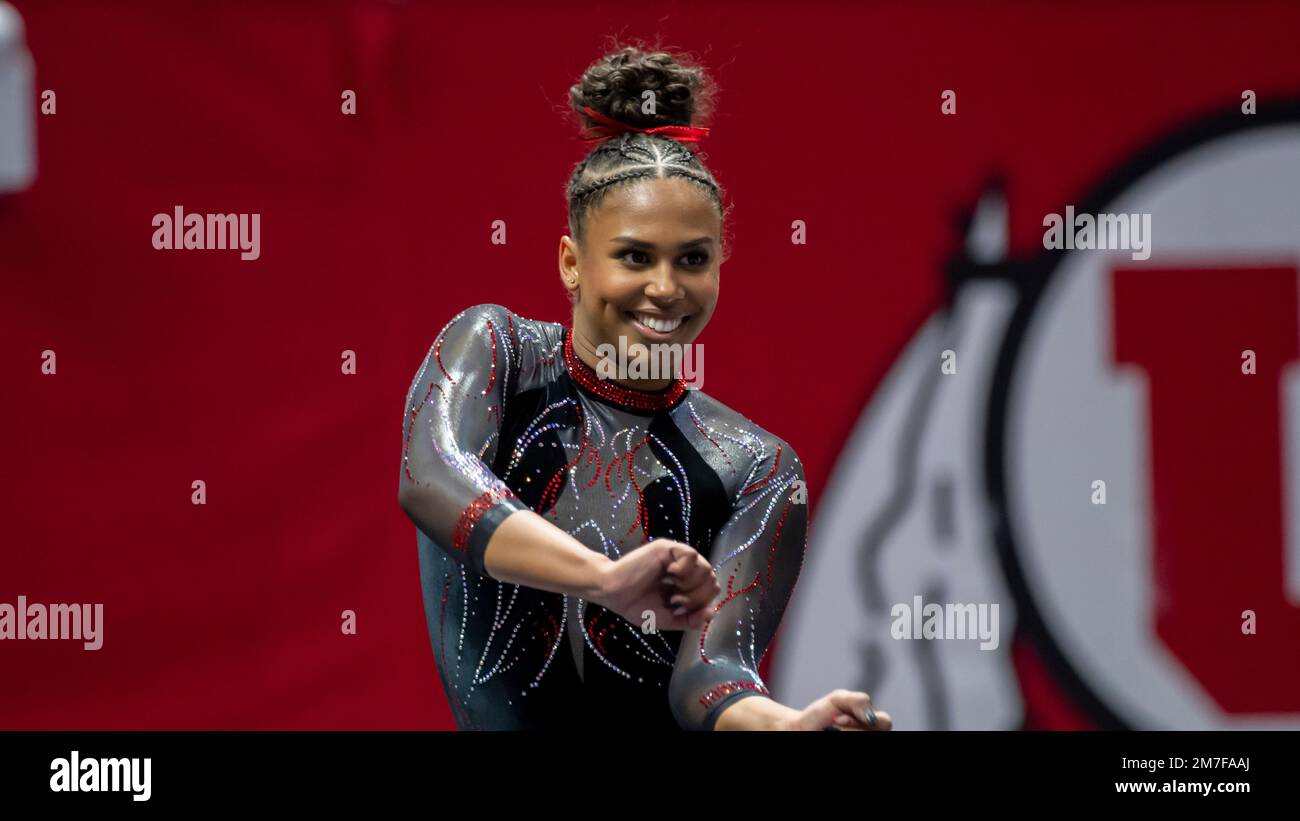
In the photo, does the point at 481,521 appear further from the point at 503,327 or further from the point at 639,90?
the point at 639,90

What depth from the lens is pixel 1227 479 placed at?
3301mm

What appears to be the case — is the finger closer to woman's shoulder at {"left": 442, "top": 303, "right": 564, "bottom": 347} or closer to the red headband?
woman's shoulder at {"left": 442, "top": 303, "right": 564, "bottom": 347}

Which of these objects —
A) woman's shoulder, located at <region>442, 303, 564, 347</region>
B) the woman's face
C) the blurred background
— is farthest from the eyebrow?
the blurred background

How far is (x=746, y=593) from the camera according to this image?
1.84 metres

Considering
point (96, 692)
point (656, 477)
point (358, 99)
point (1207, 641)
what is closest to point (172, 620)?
point (96, 692)

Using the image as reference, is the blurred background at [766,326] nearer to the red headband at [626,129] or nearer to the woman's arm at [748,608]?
the red headband at [626,129]

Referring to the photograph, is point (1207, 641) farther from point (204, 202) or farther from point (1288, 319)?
point (204, 202)

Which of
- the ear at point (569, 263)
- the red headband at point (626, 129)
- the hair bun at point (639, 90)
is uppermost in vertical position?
the hair bun at point (639, 90)

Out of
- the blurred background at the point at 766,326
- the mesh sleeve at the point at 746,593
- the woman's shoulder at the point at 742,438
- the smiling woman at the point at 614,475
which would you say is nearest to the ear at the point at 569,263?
the smiling woman at the point at 614,475

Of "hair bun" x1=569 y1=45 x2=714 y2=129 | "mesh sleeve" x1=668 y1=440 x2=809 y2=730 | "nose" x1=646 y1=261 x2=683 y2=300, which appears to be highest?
"hair bun" x1=569 y1=45 x2=714 y2=129

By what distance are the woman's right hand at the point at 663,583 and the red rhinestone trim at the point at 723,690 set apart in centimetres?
28

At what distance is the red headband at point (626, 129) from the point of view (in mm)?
1969

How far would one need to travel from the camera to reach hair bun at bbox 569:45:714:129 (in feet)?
6.49

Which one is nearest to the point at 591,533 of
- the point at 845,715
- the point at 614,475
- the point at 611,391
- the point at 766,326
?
Result: the point at 614,475
